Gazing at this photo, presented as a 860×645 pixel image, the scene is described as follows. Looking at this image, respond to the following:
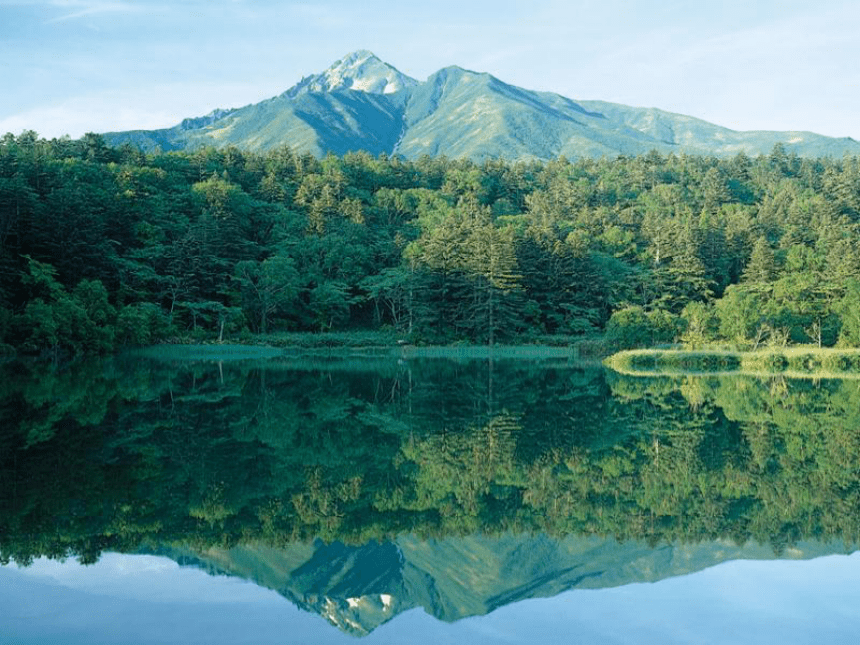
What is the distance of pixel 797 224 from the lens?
66125 millimetres

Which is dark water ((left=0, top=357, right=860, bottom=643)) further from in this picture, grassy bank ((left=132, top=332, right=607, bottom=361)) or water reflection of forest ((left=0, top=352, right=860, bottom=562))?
grassy bank ((left=132, top=332, right=607, bottom=361))

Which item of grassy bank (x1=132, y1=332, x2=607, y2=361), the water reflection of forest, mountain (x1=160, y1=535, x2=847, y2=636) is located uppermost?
mountain (x1=160, y1=535, x2=847, y2=636)

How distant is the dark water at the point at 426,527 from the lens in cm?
578

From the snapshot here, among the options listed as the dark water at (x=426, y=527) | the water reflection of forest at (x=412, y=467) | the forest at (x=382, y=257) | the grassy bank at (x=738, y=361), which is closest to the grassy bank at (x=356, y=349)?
the forest at (x=382, y=257)

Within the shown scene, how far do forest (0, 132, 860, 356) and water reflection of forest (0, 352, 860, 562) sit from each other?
22.0 meters

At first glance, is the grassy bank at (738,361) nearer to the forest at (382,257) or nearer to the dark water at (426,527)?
the forest at (382,257)

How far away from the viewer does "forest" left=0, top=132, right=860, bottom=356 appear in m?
41.7

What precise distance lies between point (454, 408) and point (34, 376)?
14.5m

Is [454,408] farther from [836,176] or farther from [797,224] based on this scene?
[836,176]

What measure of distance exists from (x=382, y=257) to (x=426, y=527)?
5366 cm

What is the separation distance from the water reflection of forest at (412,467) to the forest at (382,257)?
21953mm

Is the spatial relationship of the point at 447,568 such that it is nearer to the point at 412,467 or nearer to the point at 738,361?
the point at 412,467

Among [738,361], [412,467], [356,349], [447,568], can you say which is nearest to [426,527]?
[447,568]

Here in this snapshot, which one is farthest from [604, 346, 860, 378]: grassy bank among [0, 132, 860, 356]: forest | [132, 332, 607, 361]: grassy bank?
[132, 332, 607, 361]: grassy bank
